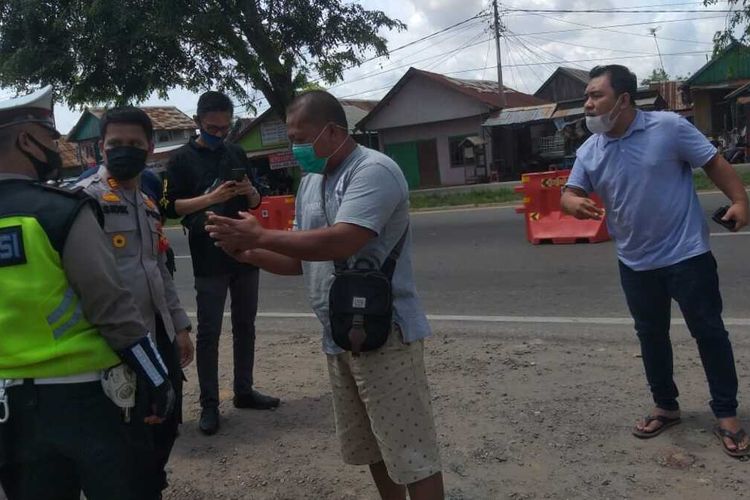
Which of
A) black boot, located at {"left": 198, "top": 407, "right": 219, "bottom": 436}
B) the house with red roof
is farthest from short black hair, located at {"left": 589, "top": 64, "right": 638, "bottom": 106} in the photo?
the house with red roof

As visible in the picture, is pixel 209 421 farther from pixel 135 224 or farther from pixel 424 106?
pixel 424 106

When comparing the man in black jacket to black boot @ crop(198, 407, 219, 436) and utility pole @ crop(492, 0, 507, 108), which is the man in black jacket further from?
utility pole @ crop(492, 0, 507, 108)

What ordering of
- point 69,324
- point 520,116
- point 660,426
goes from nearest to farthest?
point 69,324 < point 660,426 < point 520,116

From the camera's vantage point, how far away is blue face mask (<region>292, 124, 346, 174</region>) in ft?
8.94

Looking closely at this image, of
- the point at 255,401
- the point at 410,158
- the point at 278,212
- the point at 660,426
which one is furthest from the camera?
the point at 410,158

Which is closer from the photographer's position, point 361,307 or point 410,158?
point 361,307

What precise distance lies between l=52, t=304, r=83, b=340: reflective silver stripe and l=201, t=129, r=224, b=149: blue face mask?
2.19 m

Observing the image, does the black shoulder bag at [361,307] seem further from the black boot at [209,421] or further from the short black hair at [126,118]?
the black boot at [209,421]

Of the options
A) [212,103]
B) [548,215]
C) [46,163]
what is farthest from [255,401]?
[548,215]

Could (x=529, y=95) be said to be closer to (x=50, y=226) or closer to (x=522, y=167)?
(x=522, y=167)

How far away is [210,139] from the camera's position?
4266mm

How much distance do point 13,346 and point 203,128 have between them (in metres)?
2.28

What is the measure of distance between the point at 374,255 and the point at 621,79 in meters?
1.81

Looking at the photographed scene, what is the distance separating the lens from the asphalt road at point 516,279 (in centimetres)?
691
